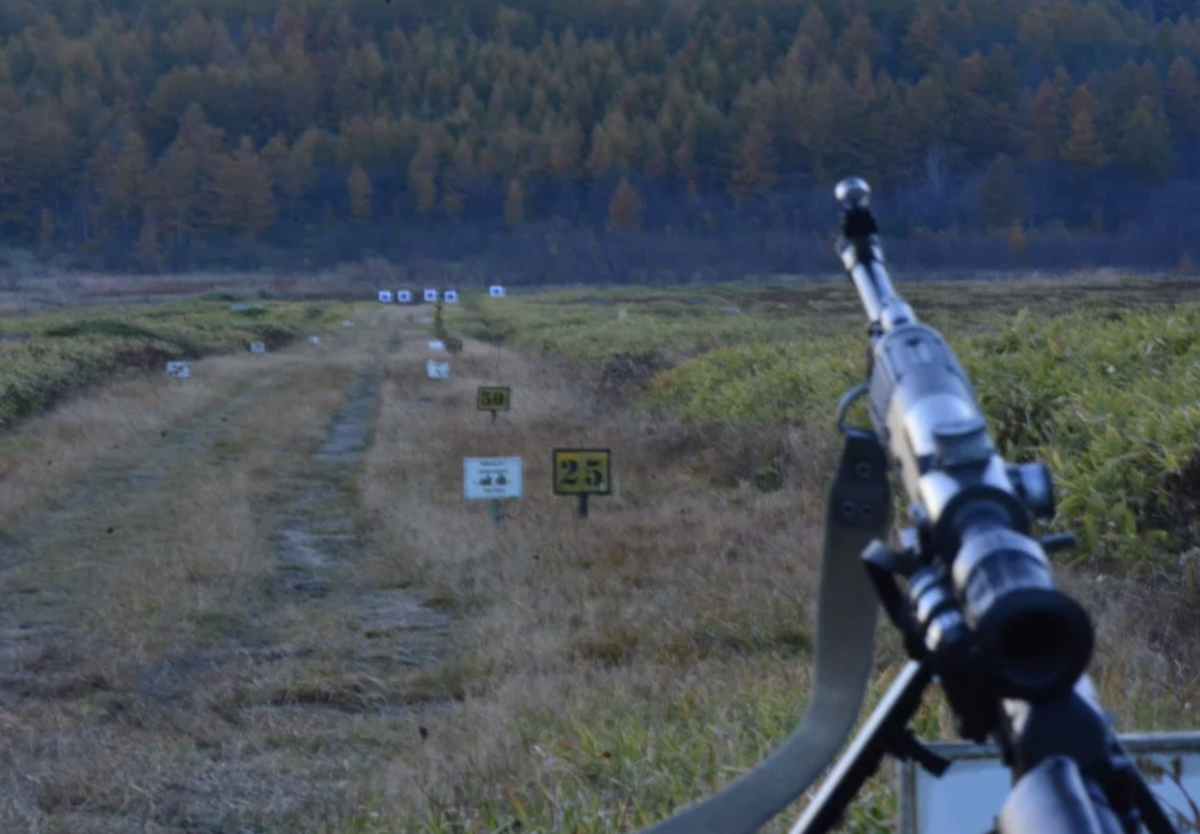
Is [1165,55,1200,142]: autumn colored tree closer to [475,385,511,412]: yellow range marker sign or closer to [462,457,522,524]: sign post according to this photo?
[475,385,511,412]: yellow range marker sign

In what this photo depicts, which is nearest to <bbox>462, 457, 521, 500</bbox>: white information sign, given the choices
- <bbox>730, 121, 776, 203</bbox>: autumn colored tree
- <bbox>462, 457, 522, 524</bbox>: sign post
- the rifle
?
<bbox>462, 457, 522, 524</bbox>: sign post

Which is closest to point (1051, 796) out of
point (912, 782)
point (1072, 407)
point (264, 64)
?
point (912, 782)

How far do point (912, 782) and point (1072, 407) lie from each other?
27.0 feet

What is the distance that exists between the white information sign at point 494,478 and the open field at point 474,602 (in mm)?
270

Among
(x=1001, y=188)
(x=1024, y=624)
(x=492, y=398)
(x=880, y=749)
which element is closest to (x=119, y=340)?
(x=492, y=398)

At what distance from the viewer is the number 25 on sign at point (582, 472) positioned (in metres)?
10.9

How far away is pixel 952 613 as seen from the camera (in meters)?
1.27

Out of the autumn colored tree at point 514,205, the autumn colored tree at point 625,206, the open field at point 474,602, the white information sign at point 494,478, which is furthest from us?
the autumn colored tree at point 514,205

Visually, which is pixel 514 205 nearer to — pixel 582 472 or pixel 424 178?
pixel 424 178

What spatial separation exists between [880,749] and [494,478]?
30.4 ft

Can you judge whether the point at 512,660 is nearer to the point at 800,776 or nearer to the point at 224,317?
the point at 800,776

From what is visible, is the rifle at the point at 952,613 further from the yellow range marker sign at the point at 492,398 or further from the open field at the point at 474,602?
the yellow range marker sign at the point at 492,398

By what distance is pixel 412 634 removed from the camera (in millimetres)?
8312

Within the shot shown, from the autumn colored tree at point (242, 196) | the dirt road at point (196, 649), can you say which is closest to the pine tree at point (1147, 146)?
the dirt road at point (196, 649)
